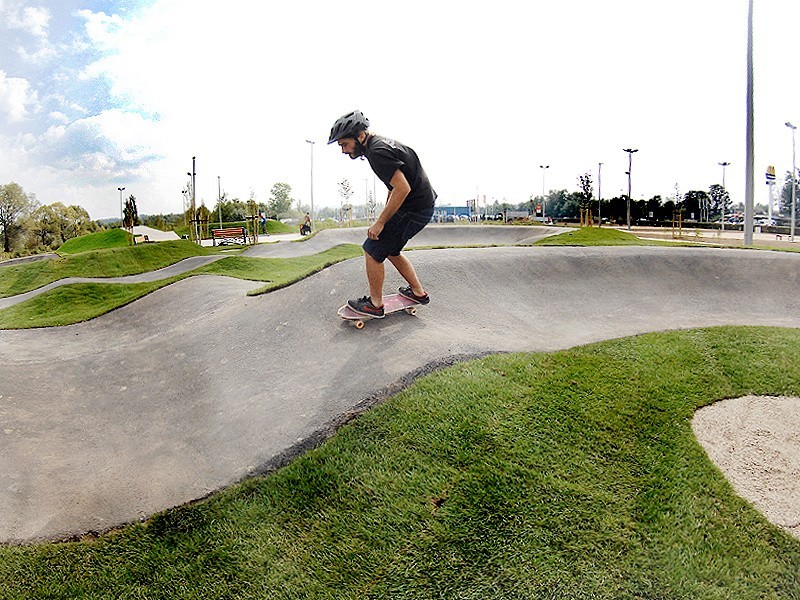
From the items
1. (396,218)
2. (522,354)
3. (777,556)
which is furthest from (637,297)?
(777,556)

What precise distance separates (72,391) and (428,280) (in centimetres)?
477

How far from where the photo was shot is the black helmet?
5.20m

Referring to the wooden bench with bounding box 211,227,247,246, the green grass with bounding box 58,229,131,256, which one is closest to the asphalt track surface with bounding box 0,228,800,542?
the wooden bench with bounding box 211,227,247,246

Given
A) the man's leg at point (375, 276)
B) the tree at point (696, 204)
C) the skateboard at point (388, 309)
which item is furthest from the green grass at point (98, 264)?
the tree at point (696, 204)

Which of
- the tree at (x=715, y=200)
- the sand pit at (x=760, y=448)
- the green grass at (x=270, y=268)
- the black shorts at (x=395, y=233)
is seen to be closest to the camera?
the sand pit at (x=760, y=448)

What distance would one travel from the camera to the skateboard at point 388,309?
19.3 feet

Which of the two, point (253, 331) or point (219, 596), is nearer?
point (219, 596)

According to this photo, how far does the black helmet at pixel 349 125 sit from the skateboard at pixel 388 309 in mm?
1974

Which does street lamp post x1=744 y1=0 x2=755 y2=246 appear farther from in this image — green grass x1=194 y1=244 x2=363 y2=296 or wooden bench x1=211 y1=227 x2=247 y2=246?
wooden bench x1=211 y1=227 x2=247 y2=246

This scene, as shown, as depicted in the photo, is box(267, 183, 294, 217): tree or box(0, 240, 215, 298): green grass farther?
box(267, 183, 294, 217): tree

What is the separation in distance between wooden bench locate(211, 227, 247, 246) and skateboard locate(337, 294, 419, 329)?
390 cm

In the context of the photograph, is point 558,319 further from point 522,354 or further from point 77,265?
point 77,265

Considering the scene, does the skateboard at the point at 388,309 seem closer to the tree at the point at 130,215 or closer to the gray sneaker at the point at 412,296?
the gray sneaker at the point at 412,296

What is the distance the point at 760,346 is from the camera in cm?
573
